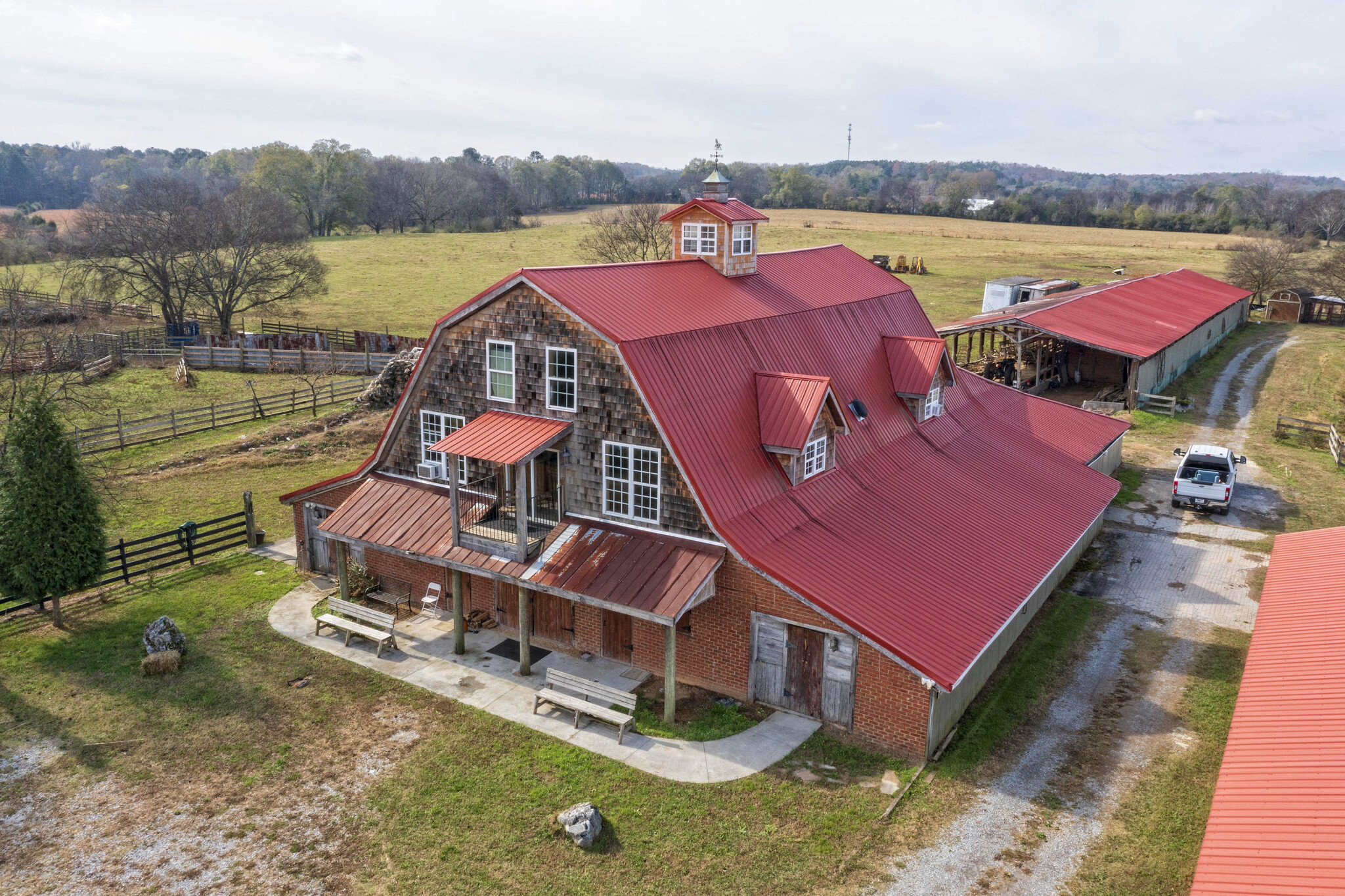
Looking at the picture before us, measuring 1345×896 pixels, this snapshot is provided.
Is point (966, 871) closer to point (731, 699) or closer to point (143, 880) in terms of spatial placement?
point (731, 699)

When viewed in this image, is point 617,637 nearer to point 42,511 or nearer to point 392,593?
point 392,593

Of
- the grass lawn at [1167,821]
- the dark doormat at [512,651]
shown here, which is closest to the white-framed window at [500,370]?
the dark doormat at [512,651]

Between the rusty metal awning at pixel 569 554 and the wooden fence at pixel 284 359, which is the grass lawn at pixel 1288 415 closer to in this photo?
the rusty metal awning at pixel 569 554

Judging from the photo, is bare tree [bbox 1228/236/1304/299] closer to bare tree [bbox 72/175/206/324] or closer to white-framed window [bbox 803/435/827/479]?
white-framed window [bbox 803/435/827/479]

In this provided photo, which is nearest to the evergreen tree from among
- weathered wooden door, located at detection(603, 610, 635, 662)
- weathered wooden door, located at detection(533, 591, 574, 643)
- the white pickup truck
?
weathered wooden door, located at detection(533, 591, 574, 643)

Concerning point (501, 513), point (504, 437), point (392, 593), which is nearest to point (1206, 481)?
point (501, 513)

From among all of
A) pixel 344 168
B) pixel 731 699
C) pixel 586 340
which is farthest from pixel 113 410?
pixel 344 168

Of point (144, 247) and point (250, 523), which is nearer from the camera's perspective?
point (250, 523)
